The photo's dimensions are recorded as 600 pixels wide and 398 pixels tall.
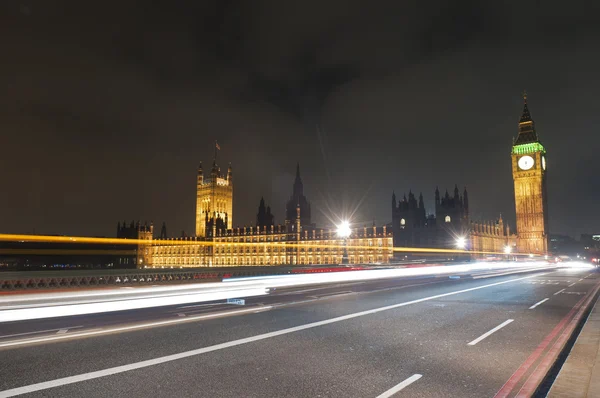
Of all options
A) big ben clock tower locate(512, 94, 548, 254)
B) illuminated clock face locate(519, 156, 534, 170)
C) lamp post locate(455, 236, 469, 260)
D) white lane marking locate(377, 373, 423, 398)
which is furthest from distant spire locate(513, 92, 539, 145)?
white lane marking locate(377, 373, 423, 398)

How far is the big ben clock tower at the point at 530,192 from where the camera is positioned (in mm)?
138750

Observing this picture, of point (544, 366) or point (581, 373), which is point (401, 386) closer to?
point (581, 373)

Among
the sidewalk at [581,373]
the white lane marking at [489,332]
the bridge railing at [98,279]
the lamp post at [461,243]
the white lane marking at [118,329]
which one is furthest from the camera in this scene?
the lamp post at [461,243]

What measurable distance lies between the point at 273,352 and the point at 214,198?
17753 centimetres

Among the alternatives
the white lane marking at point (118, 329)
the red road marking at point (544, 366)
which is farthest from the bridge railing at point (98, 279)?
the red road marking at point (544, 366)

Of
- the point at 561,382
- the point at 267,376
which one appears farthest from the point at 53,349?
the point at 561,382

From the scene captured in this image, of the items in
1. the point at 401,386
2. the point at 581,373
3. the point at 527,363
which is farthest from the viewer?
the point at 527,363

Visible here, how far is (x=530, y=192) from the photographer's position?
144625 millimetres

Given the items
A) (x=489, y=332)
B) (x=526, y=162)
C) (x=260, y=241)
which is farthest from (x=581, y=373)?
(x=526, y=162)

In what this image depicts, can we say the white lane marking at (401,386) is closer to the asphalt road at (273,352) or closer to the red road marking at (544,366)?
the asphalt road at (273,352)

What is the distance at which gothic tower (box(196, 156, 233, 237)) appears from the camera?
182 meters

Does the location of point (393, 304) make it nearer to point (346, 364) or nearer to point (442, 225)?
point (346, 364)

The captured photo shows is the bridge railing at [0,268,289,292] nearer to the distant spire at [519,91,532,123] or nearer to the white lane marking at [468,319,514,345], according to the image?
the white lane marking at [468,319,514,345]

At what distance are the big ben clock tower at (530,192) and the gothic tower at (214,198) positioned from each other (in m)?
118
